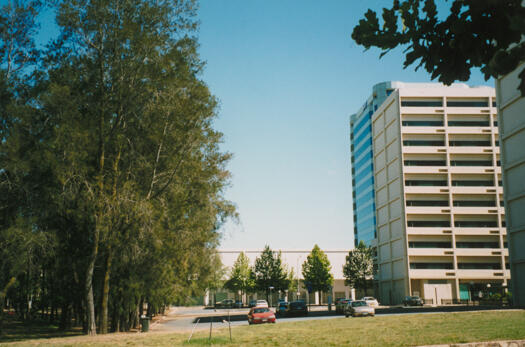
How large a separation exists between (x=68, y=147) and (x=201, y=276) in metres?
15.3

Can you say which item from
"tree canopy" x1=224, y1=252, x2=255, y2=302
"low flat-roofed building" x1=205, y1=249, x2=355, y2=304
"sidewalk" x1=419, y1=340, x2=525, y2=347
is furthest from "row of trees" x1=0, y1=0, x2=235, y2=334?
"low flat-roofed building" x1=205, y1=249, x2=355, y2=304

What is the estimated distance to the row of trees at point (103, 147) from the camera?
77.1 ft

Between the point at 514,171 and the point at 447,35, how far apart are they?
57.8m

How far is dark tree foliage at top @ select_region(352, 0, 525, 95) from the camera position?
361cm

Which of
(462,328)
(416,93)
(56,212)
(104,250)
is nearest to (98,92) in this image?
(56,212)

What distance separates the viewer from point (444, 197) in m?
81.6

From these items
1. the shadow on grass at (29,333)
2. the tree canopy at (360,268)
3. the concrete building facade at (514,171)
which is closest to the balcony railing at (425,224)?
the tree canopy at (360,268)

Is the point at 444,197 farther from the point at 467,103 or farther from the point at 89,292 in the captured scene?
the point at 89,292

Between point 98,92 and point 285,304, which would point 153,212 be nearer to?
point 98,92

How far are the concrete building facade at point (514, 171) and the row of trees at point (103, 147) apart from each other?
41059 mm

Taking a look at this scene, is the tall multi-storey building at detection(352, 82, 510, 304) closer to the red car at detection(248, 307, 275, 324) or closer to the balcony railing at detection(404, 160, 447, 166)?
the balcony railing at detection(404, 160, 447, 166)

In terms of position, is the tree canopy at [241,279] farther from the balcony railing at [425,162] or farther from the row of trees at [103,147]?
the row of trees at [103,147]

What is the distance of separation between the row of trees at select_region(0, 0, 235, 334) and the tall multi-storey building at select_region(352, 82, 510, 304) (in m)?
61.1

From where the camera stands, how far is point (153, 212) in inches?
977
